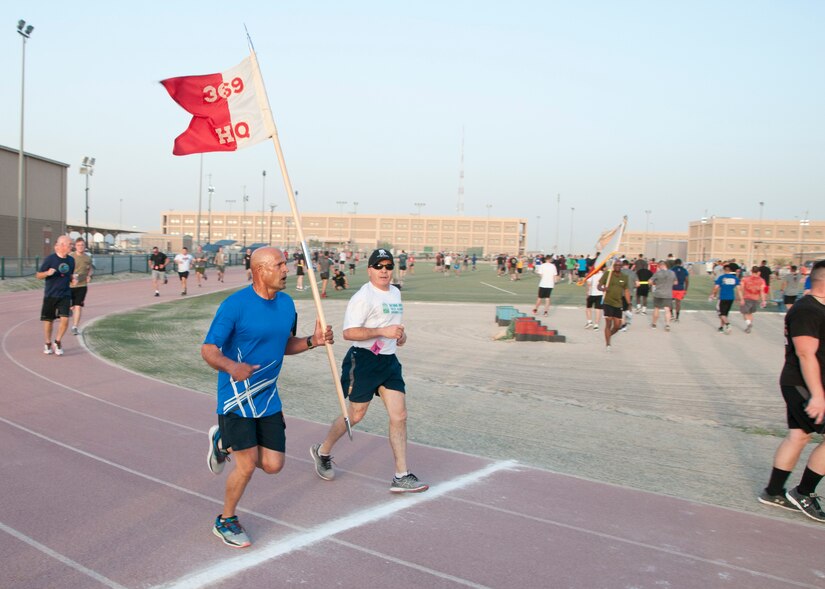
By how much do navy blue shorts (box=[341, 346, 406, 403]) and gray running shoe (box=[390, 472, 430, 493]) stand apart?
67 centimetres

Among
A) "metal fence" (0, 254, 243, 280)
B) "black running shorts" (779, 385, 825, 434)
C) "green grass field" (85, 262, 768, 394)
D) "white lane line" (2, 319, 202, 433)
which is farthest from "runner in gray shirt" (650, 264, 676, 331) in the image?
"metal fence" (0, 254, 243, 280)

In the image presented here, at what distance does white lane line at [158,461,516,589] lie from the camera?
12.8 ft

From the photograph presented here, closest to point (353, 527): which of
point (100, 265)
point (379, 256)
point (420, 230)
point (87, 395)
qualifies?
point (379, 256)

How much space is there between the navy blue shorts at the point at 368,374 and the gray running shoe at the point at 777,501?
9.91 ft

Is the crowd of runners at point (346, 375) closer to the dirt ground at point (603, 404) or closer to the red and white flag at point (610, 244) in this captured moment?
the dirt ground at point (603, 404)

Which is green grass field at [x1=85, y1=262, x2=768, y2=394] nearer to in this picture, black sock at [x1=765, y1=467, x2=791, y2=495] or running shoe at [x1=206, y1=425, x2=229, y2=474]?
running shoe at [x1=206, y1=425, x2=229, y2=474]

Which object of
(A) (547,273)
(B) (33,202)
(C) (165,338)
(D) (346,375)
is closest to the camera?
(D) (346,375)

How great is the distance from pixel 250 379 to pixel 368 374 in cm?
135

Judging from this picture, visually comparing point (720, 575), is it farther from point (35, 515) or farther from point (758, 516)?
point (35, 515)

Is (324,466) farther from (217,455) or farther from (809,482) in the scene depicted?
(809,482)

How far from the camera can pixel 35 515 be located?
473 centimetres

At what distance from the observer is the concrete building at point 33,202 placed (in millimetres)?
43250

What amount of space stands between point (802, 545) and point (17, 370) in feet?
33.2

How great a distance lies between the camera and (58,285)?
1120cm
